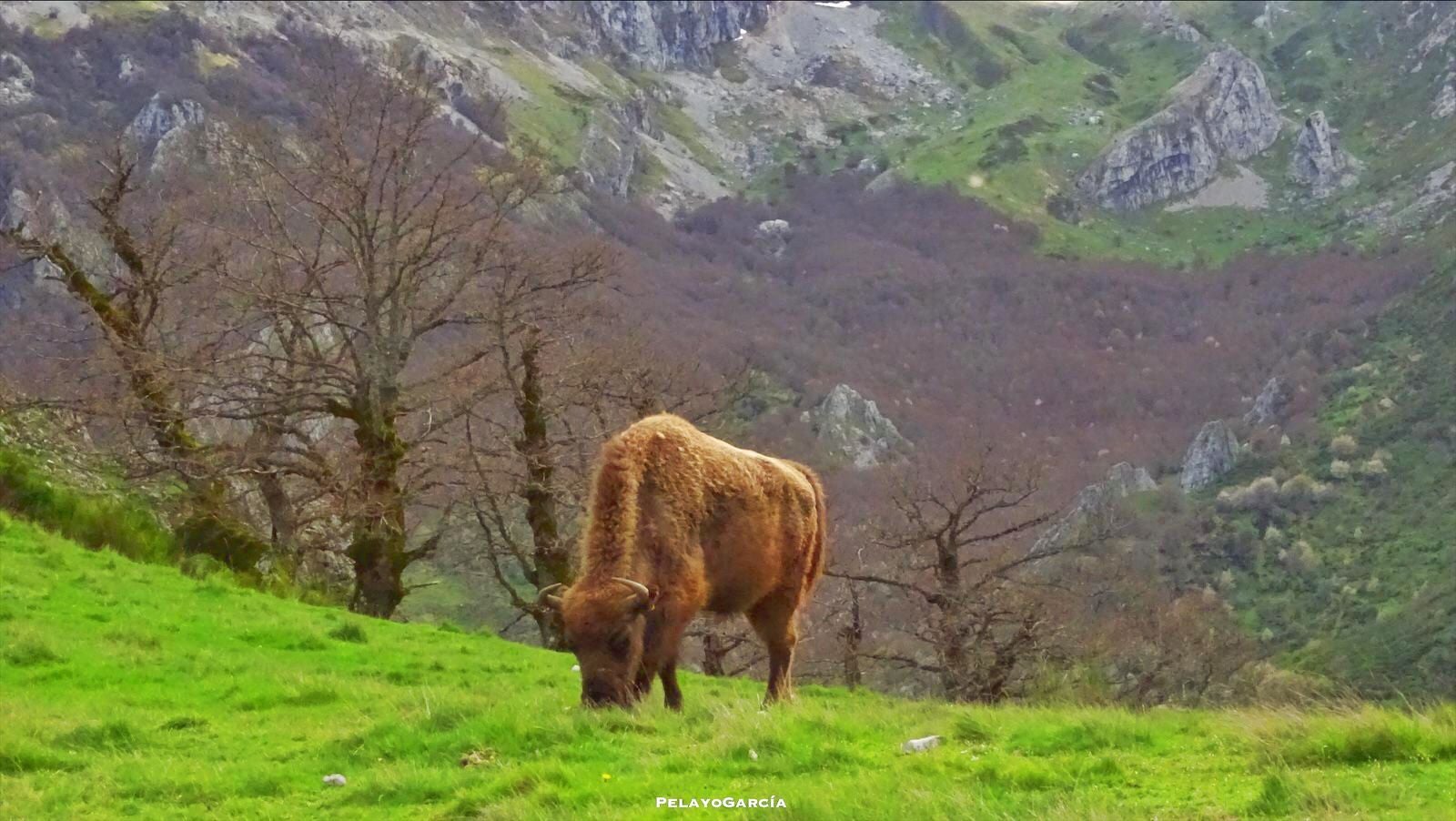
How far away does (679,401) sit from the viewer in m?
30.4

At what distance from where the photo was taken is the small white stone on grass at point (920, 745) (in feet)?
31.3

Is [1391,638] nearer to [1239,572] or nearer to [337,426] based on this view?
[1239,572]

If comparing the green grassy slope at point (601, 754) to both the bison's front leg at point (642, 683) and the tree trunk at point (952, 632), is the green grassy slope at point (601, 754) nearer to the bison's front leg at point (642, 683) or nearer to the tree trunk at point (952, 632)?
the bison's front leg at point (642, 683)

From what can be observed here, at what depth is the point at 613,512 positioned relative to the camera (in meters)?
11.3

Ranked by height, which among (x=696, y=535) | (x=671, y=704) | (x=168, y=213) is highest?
(x=168, y=213)

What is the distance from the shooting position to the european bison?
34.9 feet

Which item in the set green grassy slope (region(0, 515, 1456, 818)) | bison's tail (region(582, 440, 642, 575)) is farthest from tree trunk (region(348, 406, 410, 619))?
bison's tail (region(582, 440, 642, 575))

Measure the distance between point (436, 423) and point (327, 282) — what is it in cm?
449

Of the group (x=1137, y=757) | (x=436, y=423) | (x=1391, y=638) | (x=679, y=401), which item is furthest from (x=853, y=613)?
(x=1391, y=638)

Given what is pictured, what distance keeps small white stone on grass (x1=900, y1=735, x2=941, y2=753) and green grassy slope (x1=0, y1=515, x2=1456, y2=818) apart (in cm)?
14

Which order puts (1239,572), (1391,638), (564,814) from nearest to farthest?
(564,814)
(1391,638)
(1239,572)

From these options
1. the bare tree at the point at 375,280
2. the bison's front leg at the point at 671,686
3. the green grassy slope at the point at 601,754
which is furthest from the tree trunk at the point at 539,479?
the bison's front leg at the point at 671,686

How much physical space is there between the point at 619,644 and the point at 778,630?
3.33 meters

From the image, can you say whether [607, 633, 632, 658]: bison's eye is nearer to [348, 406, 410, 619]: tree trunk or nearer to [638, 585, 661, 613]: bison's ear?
[638, 585, 661, 613]: bison's ear
